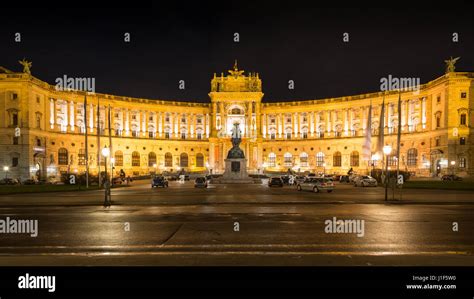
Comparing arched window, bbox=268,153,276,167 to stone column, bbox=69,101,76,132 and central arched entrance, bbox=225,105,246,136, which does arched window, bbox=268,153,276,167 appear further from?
stone column, bbox=69,101,76,132

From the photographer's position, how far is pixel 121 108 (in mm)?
111812

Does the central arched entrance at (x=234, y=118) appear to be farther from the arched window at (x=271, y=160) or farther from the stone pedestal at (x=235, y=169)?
the stone pedestal at (x=235, y=169)

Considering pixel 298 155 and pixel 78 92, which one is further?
pixel 298 155

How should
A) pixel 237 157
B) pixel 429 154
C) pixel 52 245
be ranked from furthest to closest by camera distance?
pixel 429 154 < pixel 237 157 < pixel 52 245

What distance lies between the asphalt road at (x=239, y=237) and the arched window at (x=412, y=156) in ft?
246

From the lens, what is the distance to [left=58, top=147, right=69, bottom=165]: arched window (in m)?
96.1

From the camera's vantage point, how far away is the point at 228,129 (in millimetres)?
120812

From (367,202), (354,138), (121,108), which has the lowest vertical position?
(367,202)

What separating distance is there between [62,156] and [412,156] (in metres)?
92.5

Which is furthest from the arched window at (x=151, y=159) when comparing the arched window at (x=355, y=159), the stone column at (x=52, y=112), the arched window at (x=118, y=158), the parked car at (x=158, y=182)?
the parked car at (x=158, y=182)

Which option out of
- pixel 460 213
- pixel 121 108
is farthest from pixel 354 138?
pixel 460 213
